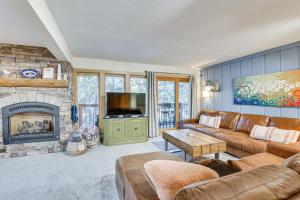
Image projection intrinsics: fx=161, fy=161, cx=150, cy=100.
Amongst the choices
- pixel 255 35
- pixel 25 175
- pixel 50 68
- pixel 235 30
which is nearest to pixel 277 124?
pixel 255 35

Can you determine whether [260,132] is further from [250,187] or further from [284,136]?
[250,187]

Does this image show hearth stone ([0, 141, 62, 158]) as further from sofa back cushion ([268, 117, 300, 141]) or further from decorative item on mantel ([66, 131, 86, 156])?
sofa back cushion ([268, 117, 300, 141])

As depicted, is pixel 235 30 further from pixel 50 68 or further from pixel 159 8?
pixel 50 68

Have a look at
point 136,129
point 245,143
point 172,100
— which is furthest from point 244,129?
point 136,129

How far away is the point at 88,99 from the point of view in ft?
14.9

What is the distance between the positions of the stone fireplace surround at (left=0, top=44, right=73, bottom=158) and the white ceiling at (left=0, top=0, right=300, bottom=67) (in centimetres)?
28

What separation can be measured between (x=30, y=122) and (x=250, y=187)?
→ 14.0 feet

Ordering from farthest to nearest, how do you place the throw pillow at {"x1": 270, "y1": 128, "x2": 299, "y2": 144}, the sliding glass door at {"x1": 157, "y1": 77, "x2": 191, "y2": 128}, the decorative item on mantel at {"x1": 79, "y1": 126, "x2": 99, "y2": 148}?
the sliding glass door at {"x1": 157, "y1": 77, "x2": 191, "y2": 128}, the decorative item on mantel at {"x1": 79, "y1": 126, "x2": 99, "y2": 148}, the throw pillow at {"x1": 270, "y1": 128, "x2": 299, "y2": 144}

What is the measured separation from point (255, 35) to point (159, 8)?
1900 millimetres

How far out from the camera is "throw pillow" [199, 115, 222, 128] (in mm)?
4312

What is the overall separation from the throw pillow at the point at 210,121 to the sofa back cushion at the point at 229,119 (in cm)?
10

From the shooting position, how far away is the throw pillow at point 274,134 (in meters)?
2.72

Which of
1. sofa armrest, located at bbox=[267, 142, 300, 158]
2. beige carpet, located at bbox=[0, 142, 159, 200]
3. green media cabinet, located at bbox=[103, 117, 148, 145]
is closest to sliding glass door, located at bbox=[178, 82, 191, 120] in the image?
green media cabinet, located at bbox=[103, 117, 148, 145]

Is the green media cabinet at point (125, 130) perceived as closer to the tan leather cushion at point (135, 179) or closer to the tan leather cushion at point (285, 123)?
the tan leather cushion at point (135, 179)
